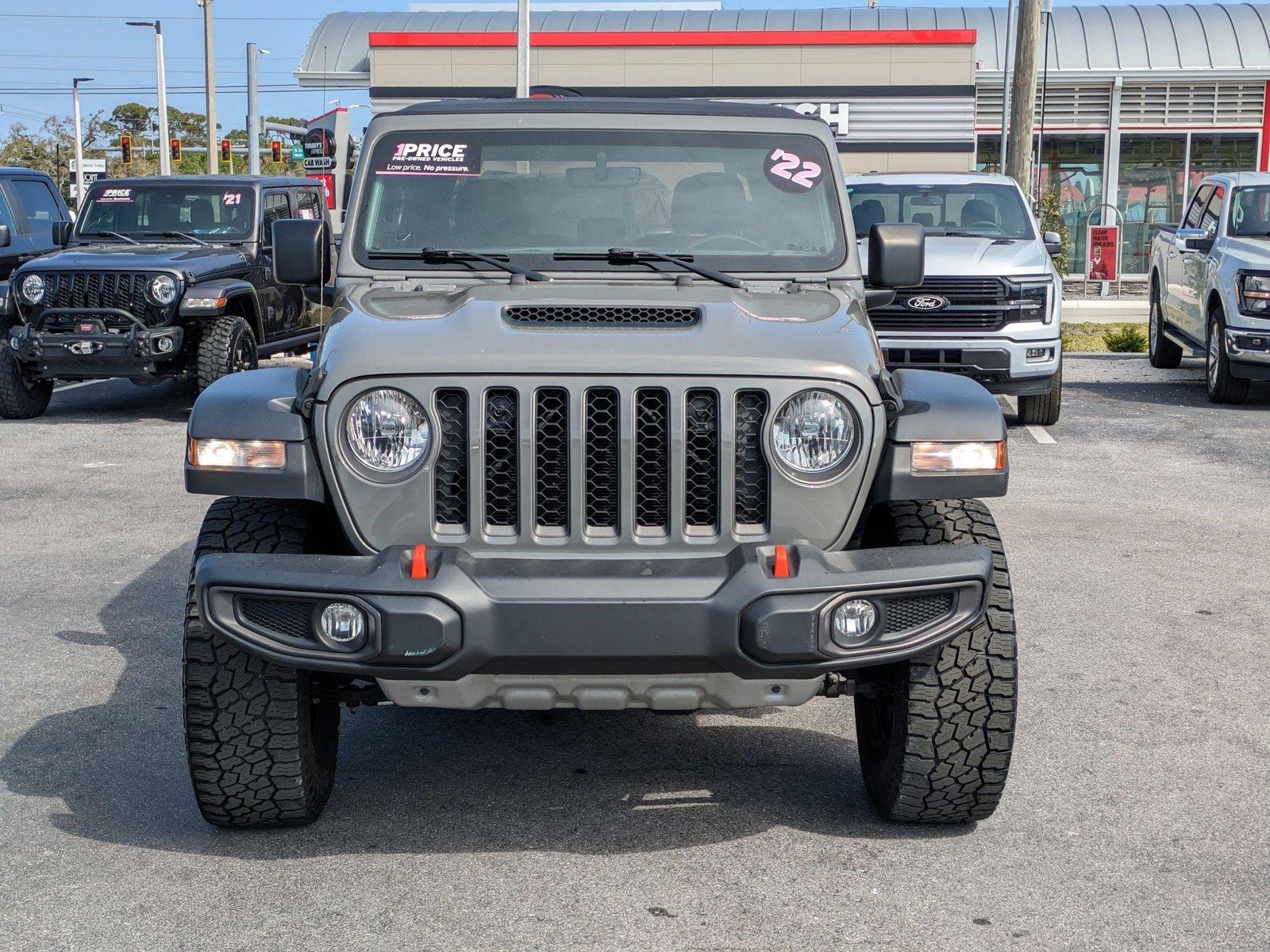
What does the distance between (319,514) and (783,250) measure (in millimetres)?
1734

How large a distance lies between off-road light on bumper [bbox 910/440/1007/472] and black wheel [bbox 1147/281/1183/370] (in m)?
12.5

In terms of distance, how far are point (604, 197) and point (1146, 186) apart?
30.0 metres

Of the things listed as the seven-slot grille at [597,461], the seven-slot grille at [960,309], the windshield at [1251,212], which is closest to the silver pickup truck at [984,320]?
the seven-slot grille at [960,309]

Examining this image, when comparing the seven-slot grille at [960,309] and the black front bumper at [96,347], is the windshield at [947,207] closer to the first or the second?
the seven-slot grille at [960,309]

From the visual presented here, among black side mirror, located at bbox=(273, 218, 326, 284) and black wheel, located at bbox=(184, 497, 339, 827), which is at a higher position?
black side mirror, located at bbox=(273, 218, 326, 284)

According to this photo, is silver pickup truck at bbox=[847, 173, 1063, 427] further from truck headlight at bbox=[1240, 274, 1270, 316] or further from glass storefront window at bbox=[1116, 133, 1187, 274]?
glass storefront window at bbox=[1116, 133, 1187, 274]

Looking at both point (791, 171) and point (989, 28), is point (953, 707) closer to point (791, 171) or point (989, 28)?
point (791, 171)

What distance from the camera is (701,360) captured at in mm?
3822

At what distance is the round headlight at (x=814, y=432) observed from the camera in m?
3.87

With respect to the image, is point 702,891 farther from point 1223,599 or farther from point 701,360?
point 1223,599

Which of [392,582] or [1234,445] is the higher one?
[392,582]

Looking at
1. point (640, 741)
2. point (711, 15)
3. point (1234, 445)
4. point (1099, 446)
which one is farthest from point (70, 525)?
point (711, 15)

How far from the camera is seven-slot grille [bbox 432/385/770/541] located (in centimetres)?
380

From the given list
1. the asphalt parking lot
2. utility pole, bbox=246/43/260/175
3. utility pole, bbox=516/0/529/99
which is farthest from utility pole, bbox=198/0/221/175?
the asphalt parking lot
